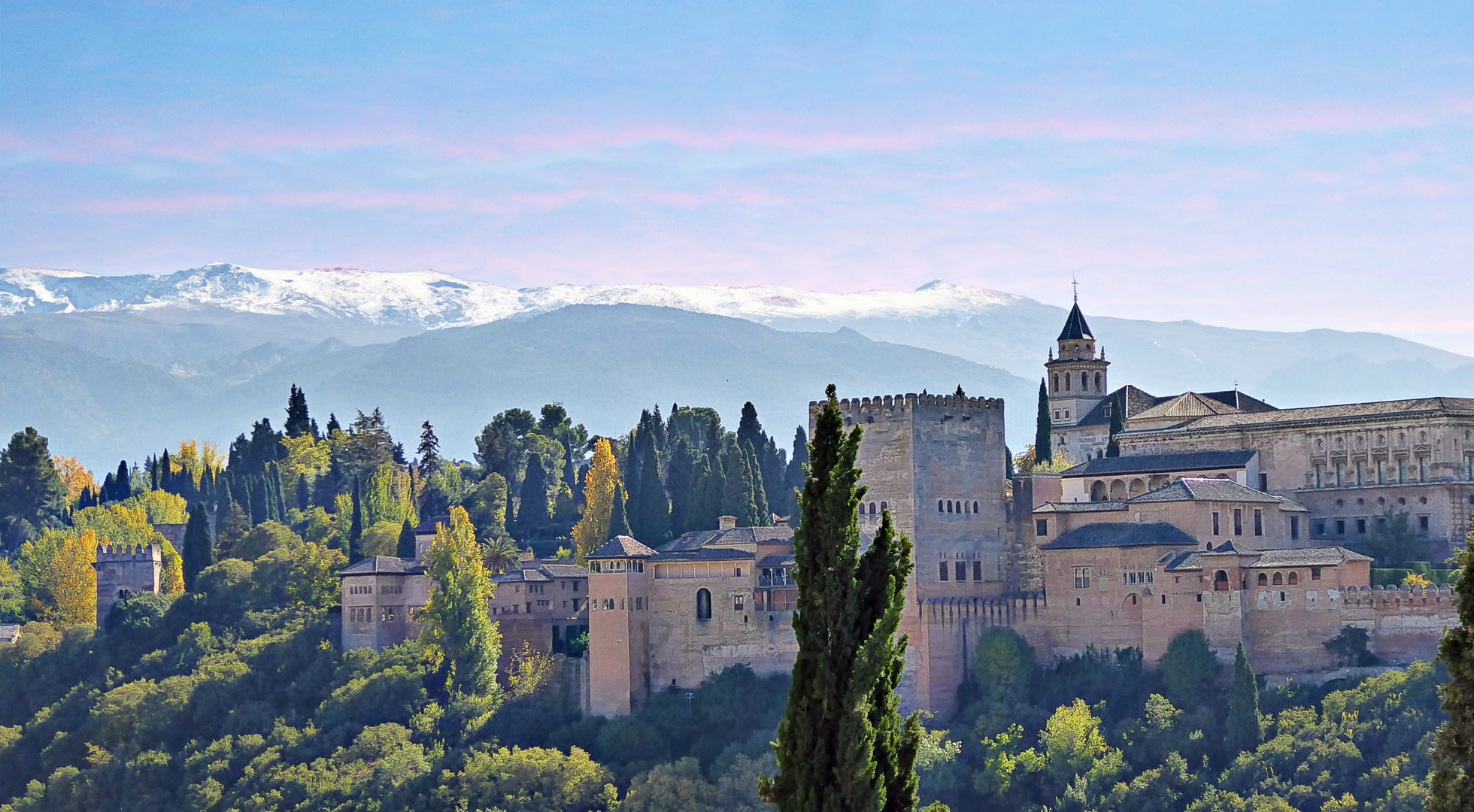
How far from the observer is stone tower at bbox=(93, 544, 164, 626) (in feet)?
322

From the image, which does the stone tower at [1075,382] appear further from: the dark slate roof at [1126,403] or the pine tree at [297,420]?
the pine tree at [297,420]

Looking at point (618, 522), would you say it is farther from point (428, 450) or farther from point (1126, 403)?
point (428, 450)

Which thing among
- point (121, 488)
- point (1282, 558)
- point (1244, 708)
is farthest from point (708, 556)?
point (121, 488)

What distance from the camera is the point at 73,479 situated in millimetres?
156125

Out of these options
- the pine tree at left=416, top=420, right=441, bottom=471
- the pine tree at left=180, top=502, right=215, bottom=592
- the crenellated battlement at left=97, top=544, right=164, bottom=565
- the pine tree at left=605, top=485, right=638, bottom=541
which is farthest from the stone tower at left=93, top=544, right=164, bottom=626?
the pine tree at left=605, top=485, right=638, bottom=541

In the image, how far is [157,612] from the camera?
92.9 metres

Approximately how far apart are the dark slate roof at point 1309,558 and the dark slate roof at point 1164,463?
27.7ft

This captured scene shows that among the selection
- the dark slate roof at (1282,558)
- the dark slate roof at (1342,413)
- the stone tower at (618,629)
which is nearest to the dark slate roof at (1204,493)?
the dark slate roof at (1282,558)

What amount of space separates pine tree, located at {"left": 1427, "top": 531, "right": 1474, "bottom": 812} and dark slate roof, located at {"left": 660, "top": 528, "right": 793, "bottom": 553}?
1971 inches

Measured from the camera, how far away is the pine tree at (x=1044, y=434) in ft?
281

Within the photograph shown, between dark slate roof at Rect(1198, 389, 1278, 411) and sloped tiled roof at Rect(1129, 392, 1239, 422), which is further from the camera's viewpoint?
dark slate roof at Rect(1198, 389, 1278, 411)

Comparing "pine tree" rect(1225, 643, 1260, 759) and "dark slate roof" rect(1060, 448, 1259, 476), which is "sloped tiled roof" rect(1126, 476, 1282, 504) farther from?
"pine tree" rect(1225, 643, 1260, 759)

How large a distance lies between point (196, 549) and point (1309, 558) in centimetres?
5431

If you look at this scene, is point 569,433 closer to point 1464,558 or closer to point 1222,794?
point 1222,794
